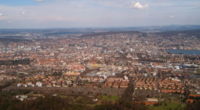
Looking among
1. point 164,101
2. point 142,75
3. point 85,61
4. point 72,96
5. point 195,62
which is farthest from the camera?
point 85,61

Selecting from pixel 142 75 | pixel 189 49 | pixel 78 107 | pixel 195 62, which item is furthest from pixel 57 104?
pixel 189 49

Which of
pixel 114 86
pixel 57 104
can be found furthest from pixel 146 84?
pixel 57 104

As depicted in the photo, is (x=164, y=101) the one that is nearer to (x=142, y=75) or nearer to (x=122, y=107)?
(x=122, y=107)

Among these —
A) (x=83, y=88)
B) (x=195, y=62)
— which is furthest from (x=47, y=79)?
(x=195, y=62)

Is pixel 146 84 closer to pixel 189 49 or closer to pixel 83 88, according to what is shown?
pixel 83 88

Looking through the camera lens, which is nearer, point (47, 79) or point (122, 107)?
point (122, 107)

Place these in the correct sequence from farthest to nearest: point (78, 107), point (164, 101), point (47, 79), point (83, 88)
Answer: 1. point (47, 79)
2. point (83, 88)
3. point (164, 101)
4. point (78, 107)

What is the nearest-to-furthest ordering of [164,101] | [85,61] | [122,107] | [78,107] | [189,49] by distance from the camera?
1. [122,107]
2. [78,107]
3. [164,101]
4. [85,61]
5. [189,49]

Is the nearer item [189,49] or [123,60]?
[123,60]

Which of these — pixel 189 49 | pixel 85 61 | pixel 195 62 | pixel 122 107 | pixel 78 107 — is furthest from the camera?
pixel 189 49
